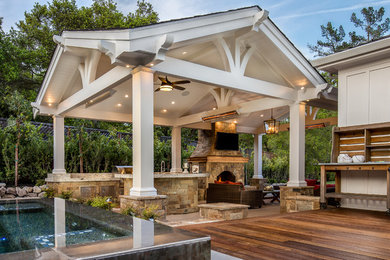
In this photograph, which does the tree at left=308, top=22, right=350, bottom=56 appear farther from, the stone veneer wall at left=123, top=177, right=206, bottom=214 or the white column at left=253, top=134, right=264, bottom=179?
the stone veneer wall at left=123, top=177, right=206, bottom=214

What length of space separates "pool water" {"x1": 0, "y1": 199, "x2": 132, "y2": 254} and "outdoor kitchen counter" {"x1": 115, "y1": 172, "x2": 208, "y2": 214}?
3.06m

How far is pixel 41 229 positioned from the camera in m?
3.21

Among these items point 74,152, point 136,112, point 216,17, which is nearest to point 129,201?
point 136,112

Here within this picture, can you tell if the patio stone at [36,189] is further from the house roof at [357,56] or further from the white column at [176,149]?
the house roof at [357,56]

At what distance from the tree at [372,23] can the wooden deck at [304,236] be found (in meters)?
20.1

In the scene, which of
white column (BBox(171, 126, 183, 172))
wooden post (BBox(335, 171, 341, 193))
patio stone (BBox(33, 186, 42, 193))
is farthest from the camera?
white column (BBox(171, 126, 183, 172))

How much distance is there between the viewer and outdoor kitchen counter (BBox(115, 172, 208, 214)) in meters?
8.06

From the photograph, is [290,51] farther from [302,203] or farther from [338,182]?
[302,203]

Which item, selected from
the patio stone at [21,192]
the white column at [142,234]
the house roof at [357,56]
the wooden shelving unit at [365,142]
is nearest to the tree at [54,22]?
the patio stone at [21,192]

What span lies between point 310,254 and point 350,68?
5088 mm

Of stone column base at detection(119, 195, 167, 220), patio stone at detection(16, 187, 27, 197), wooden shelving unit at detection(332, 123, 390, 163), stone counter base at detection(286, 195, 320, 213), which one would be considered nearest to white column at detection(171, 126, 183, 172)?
patio stone at detection(16, 187, 27, 197)

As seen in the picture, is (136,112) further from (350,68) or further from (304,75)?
(350,68)

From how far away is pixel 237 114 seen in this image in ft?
31.0

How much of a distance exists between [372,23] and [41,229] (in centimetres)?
2463
